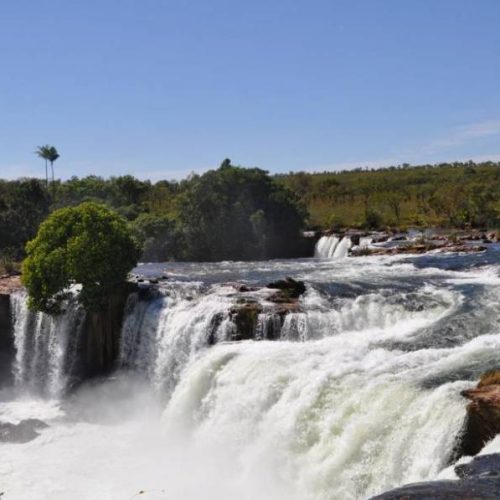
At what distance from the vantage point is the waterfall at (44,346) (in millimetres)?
26953

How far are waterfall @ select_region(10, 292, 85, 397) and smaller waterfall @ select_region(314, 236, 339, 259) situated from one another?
23.7 metres

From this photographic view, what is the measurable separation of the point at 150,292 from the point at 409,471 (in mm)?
16038

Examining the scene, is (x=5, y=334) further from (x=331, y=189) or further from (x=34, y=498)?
(x=331, y=189)

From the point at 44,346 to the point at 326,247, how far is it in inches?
999

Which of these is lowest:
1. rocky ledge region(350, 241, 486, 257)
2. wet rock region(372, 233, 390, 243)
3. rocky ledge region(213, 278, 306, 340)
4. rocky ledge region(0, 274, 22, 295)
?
rocky ledge region(213, 278, 306, 340)

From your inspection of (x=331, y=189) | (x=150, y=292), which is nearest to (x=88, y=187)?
(x=331, y=189)

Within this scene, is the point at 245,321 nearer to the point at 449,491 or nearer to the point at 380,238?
the point at 449,491

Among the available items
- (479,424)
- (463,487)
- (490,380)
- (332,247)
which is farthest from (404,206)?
(463,487)

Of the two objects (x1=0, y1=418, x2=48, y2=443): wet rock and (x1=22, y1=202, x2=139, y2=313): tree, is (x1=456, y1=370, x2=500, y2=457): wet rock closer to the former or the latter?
(x1=0, y1=418, x2=48, y2=443): wet rock

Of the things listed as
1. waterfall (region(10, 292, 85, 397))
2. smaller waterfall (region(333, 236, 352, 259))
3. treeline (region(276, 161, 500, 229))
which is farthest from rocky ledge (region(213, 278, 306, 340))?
treeline (region(276, 161, 500, 229))

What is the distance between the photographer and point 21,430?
72.1 feet

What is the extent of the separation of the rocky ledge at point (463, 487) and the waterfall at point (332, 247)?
112 feet

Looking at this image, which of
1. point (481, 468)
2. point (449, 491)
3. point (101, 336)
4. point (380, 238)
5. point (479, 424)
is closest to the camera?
point (449, 491)

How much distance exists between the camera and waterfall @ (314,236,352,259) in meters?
45.5
